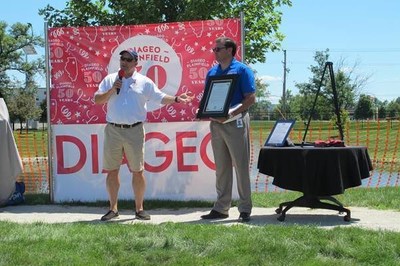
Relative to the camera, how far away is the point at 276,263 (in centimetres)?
454

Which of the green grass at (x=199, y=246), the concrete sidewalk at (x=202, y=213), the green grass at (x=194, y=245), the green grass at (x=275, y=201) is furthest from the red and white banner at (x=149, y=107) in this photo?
the green grass at (x=199, y=246)

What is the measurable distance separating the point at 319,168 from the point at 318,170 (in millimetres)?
27

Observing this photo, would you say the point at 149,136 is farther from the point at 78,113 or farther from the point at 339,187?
the point at 339,187

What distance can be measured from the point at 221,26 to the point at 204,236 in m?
3.75

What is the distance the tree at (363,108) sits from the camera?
222 ft

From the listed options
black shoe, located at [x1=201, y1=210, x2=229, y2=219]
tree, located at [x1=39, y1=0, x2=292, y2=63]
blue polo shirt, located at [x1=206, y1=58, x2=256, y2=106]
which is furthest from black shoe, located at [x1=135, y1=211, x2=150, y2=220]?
tree, located at [x1=39, y1=0, x2=292, y2=63]

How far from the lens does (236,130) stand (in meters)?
6.49

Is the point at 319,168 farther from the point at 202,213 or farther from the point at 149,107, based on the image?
the point at 149,107

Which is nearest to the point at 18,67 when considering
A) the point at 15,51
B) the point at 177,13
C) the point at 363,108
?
the point at 15,51

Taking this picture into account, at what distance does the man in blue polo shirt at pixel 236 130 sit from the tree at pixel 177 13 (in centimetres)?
557

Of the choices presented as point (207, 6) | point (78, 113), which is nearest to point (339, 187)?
point (78, 113)

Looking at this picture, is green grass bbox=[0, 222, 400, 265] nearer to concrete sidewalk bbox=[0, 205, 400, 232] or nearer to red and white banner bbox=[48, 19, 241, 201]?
concrete sidewalk bbox=[0, 205, 400, 232]

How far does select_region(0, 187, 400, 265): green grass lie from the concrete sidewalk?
709 millimetres

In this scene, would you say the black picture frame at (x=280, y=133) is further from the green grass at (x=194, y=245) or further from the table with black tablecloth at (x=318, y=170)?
the green grass at (x=194, y=245)
